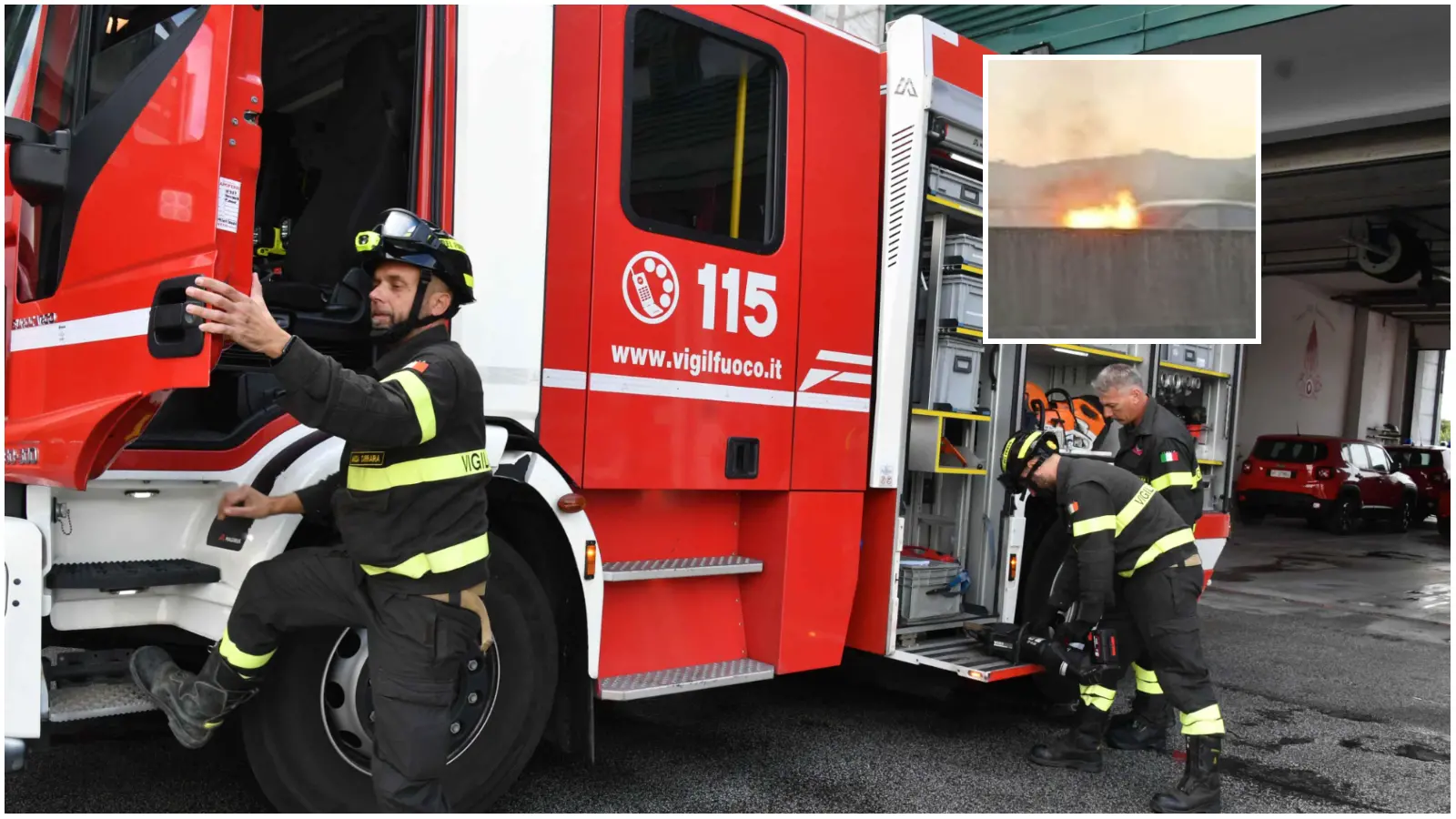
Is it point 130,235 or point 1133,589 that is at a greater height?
point 130,235

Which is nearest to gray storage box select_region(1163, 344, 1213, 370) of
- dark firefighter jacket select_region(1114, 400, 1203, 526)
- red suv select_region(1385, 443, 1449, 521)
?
dark firefighter jacket select_region(1114, 400, 1203, 526)

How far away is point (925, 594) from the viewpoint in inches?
188

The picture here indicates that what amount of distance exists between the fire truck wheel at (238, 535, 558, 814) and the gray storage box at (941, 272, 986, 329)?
2184 millimetres

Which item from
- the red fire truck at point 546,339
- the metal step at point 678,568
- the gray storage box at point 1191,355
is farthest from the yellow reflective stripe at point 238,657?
the gray storage box at point 1191,355

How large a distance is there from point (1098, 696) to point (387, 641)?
294 centimetres

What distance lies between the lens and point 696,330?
12.7 feet

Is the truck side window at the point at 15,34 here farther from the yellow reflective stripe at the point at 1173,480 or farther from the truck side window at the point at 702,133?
the yellow reflective stripe at the point at 1173,480

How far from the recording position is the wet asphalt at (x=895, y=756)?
3.71m

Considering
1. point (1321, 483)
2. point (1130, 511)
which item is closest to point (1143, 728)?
point (1130, 511)

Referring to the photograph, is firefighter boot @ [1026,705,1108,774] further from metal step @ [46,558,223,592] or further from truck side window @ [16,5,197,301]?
truck side window @ [16,5,197,301]

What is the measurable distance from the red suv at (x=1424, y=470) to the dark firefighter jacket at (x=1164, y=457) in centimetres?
1700

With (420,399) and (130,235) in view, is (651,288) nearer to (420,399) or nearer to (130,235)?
(420,399)

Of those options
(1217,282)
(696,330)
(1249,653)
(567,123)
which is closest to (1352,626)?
(1249,653)

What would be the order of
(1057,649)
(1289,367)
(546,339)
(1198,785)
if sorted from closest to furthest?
(546,339), (1198,785), (1057,649), (1289,367)
